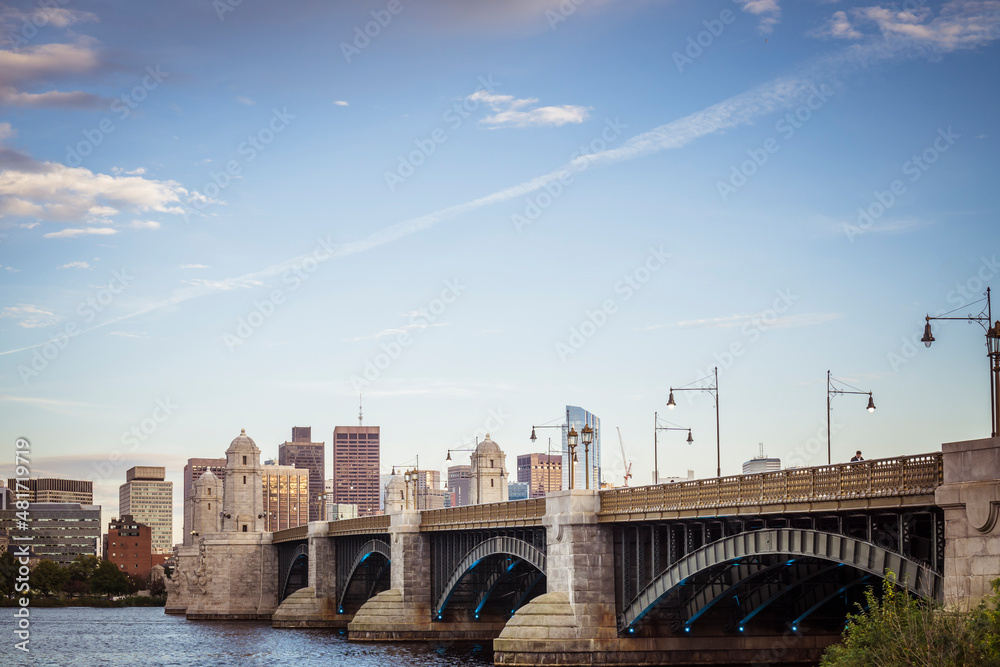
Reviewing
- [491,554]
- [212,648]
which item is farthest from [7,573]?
[491,554]

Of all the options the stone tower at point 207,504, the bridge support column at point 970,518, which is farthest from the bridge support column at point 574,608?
the stone tower at point 207,504

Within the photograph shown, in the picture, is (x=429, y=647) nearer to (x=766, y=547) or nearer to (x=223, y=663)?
(x=223, y=663)

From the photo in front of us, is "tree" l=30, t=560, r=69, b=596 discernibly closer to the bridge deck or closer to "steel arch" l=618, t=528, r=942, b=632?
the bridge deck

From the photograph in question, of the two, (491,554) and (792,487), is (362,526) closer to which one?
(491,554)

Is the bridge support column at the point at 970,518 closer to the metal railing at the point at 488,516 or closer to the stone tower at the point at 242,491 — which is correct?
the metal railing at the point at 488,516

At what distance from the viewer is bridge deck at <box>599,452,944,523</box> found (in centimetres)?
3241

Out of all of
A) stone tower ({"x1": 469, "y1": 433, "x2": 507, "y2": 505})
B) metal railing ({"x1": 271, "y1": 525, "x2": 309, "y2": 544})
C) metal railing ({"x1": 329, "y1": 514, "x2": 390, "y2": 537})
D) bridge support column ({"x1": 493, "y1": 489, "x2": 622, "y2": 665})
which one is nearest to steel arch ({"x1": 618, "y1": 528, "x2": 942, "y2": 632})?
bridge support column ({"x1": 493, "y1": 489, "x2": 622, "y2": 665})

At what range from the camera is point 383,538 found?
86750mm

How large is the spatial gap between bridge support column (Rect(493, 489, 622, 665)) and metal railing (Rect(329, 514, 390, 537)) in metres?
30.4

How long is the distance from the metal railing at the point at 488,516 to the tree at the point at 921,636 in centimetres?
2743

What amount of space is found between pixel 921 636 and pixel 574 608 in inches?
979

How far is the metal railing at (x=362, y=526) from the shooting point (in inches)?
3290

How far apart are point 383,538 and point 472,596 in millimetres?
14091

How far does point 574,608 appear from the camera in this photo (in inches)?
2026
